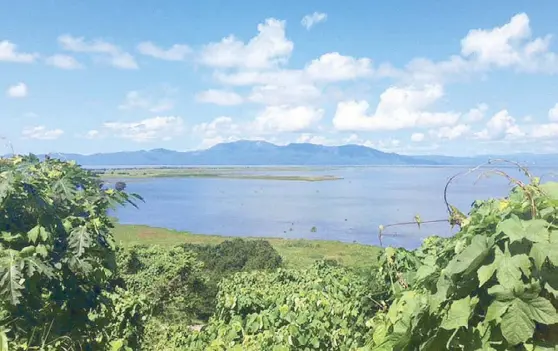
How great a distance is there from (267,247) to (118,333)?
29630mm

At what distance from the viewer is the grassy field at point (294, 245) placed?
45531 millimetres

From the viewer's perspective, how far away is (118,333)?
5102 millimetres

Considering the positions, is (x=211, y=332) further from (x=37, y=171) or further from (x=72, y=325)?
(x=37, y=171)

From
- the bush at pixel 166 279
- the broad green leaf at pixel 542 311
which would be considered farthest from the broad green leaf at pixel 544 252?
the bush at pixel 166 279

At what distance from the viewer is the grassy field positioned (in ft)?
149

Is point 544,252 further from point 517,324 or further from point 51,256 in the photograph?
point 51,256

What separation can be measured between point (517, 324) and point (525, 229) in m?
0.35

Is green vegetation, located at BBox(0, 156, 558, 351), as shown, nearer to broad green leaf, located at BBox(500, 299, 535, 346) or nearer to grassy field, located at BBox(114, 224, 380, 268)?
broad green leaf, located at BBox(500, 299, 535, 346)

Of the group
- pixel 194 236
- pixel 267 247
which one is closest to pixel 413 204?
pixel 194 236

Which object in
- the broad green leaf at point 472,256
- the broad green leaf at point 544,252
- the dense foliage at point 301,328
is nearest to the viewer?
the broad green leaf at point 544,252

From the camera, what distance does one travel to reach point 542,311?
1839 mm

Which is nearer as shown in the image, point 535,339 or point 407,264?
point 535,339

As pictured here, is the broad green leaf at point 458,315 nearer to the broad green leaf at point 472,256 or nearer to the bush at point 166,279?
the broad green leaf at point 472,256

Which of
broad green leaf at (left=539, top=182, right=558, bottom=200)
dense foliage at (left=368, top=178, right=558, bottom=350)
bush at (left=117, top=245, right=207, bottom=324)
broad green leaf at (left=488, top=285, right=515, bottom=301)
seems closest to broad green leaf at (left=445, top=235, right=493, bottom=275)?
dense foliage at (left=368, top=178, right=558, bottom=350)
